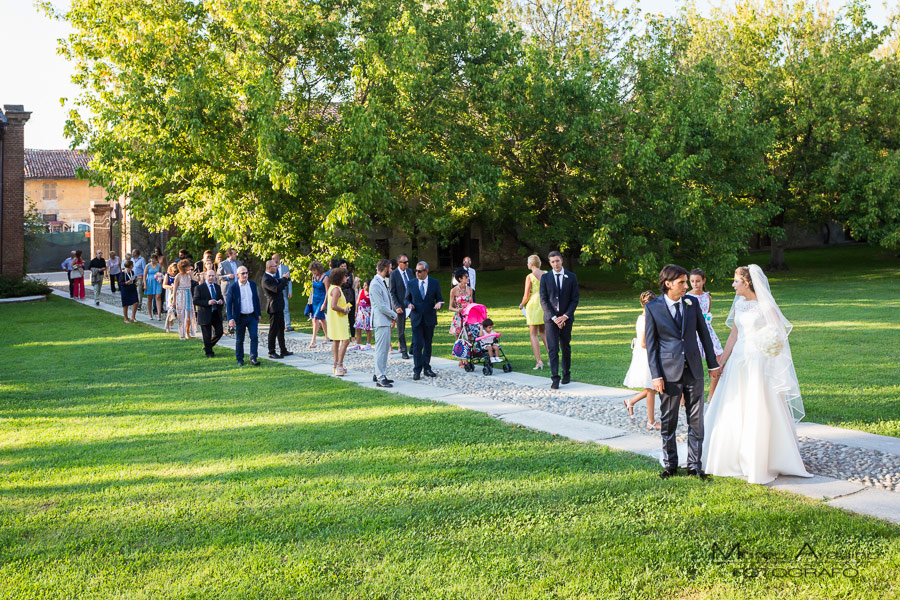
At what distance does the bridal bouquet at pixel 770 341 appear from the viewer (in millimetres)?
6172

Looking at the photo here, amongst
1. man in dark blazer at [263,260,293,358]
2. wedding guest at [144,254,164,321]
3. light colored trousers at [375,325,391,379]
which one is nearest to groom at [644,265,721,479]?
light colored trousers at [375,325,391,379]

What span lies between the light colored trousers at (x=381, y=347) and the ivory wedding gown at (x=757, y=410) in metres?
5.40

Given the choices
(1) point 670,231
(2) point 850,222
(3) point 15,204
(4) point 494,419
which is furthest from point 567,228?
(3) point 15,204

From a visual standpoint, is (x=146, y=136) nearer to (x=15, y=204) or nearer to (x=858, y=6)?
(x=15, y=204)

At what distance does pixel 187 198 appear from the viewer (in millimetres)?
18953

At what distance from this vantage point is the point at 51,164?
60.0 m

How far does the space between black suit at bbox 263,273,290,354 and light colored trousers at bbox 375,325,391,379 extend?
3.56 m

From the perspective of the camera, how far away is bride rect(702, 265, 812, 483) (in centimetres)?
606

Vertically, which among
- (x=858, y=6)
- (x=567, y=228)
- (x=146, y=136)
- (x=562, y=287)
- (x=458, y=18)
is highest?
(x=858, y=6)

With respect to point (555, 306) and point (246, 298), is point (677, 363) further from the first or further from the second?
point (246, 298)

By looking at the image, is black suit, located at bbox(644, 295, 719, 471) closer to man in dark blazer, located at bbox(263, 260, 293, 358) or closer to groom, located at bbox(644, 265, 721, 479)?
groom, located at bbox(644, 265, 721, 479)

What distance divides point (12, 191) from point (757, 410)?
30.8 m

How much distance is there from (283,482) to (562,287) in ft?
17.8

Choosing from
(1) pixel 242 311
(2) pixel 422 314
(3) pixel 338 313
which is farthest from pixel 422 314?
(1) pixel 242 311
